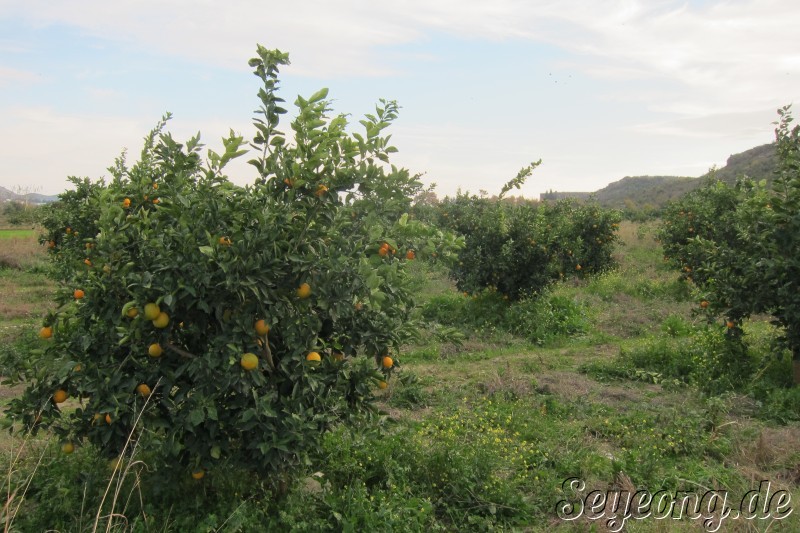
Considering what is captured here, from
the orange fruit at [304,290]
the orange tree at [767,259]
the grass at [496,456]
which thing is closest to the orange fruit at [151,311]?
the orange fruit at [304,290]

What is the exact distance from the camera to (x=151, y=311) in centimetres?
285

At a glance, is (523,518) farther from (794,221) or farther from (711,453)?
(794,221)

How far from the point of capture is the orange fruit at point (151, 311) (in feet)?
9.34

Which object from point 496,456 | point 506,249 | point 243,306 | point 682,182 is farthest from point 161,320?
point 682,182

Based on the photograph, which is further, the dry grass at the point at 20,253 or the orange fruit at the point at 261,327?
the dry grass at the point at 20,253

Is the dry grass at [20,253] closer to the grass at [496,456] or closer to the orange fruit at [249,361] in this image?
the grass at [496,456]

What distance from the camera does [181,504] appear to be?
324cm

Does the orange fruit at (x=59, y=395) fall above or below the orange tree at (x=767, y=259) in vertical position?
below

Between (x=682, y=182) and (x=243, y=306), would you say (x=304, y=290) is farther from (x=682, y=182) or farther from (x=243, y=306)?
(x=682, y=182)

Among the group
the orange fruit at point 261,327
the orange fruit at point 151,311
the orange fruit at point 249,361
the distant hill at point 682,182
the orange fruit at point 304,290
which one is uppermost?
the distant hill at point 682,182

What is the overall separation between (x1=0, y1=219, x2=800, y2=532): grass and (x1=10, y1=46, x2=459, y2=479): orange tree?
0.31m

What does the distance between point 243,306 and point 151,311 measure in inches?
16.6

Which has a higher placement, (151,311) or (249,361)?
(151,311)

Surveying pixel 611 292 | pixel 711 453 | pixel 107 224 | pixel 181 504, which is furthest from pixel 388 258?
pixel 611 292
